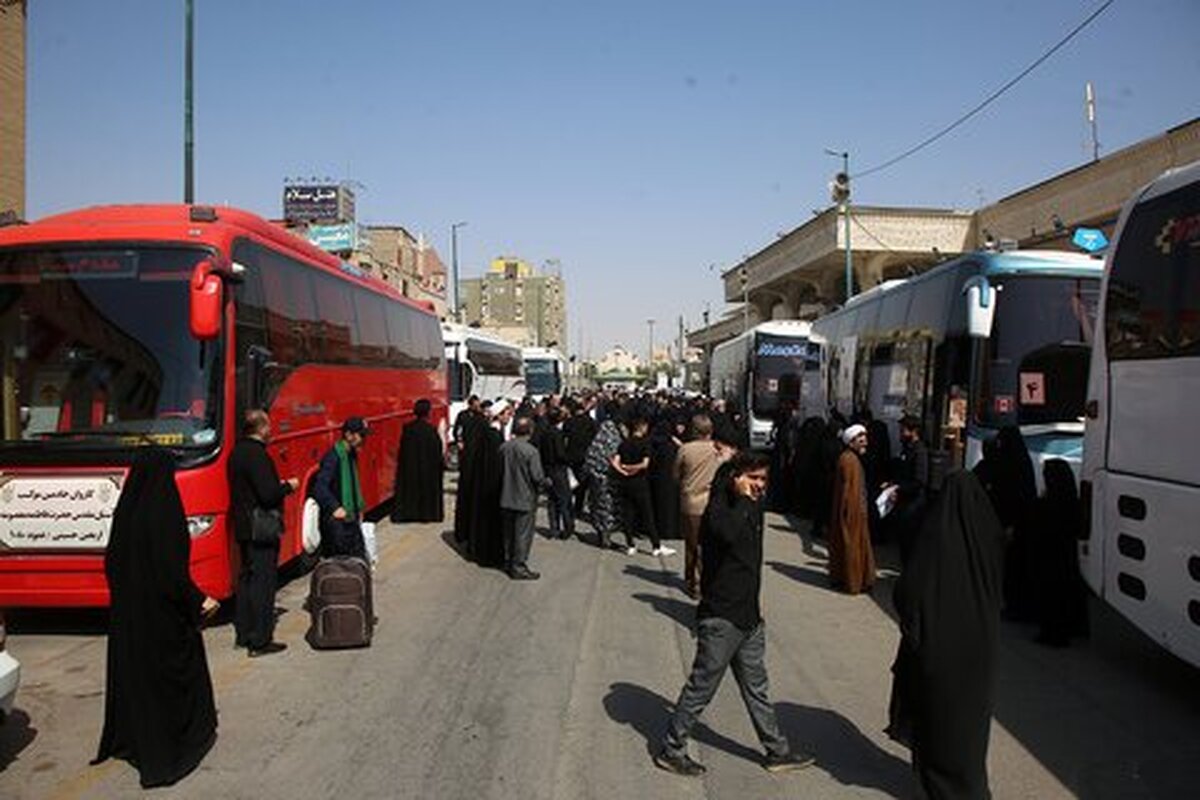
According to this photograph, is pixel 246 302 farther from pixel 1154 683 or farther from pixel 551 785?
pixel 1154 683

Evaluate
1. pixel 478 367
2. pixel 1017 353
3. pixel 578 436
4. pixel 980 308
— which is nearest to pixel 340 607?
pixel 578 436

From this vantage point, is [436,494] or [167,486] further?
[436,494]

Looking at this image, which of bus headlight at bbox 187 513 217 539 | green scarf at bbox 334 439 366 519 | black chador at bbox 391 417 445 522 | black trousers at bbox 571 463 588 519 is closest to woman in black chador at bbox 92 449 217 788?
bus headlight at bbox 187 513 217 539

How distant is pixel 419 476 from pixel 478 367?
51.1ft

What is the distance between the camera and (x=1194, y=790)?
503 centimetres

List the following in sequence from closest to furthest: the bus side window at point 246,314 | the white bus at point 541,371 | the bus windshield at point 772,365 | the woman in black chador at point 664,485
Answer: the bus side window at point 246,314, the woman in black chador at point 664,485, the bus windshield at point 772,365, the white bus at point 541,371

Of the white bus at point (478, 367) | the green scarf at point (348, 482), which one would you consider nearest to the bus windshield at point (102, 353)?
the green scarf at point (348, 482)

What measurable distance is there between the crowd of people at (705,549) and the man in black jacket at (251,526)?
1 centimetres

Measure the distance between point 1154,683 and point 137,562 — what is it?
21.9 feet

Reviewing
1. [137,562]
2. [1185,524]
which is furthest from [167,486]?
[1185,524]

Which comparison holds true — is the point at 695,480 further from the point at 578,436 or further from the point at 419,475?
the point at 419,475

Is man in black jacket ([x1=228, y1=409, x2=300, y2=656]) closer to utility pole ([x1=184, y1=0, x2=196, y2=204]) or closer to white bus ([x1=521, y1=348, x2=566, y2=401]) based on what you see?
utility pole ([x1=184, y1=0, x2=196, y2=204])

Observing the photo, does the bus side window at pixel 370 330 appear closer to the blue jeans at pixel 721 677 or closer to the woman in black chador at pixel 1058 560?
the woman in black chador at pixel 1058 560

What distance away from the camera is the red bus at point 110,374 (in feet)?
25.2
